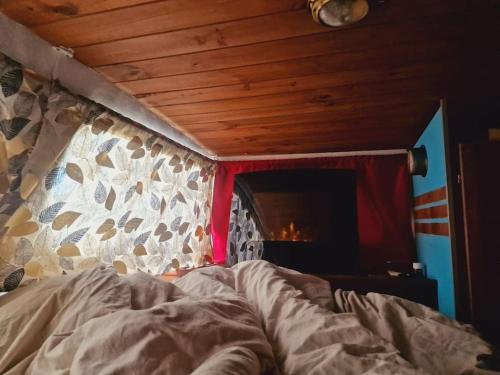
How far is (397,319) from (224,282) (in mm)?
516

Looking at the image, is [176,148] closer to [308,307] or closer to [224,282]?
[224,282]

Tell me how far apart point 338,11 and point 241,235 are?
1463mm

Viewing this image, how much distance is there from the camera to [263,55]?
911 mm

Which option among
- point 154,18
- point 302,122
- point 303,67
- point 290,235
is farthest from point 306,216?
point 154,18

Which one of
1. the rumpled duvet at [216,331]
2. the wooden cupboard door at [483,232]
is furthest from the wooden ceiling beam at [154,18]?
the wooden cupboard door at [483,232]

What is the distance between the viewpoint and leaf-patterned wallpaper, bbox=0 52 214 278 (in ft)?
2.85

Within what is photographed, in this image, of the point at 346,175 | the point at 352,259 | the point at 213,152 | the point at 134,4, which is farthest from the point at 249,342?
the point at 213,152

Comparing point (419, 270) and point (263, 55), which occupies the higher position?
→ point (263, 55)

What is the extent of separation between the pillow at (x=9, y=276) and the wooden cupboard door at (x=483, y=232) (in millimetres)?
1471

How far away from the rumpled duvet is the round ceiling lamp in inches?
28.1

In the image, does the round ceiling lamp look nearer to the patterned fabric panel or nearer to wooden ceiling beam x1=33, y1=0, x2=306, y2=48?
wooden ceiling beam x1=33, y1=0, x2=306, y2=48

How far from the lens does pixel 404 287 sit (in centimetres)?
131

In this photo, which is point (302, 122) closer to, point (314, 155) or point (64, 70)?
point (314, 155)

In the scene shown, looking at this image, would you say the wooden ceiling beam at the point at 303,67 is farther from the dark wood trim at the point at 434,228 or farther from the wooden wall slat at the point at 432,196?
the dark wood trim at the point at 434,228
